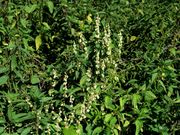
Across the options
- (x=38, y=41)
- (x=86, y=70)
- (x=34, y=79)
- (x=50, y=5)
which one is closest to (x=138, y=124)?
(x=86, y=70)

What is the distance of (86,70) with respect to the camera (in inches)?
140

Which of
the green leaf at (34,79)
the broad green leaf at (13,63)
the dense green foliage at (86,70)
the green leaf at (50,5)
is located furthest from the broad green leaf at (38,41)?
the broad green leaf at (13,63)

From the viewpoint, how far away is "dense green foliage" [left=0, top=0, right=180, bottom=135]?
322cm

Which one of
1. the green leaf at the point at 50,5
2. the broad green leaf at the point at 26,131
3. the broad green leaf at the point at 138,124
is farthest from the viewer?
the green leaf at the point at 50,5

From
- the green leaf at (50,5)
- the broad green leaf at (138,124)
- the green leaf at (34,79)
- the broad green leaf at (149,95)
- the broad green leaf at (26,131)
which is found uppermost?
the green leaf at (50,5)

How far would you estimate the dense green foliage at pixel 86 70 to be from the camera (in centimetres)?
322

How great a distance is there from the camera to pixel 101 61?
361cm

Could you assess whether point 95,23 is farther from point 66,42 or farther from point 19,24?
point 19,24

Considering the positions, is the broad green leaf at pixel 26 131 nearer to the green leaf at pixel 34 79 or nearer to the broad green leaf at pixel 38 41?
the green leaf at pixel 34 79

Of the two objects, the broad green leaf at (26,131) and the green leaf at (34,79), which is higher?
the green leaf at (34,79)

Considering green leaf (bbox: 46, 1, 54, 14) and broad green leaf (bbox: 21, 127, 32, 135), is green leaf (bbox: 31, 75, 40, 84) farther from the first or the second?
green leaf (bbox: 46, 1, 54, 14)

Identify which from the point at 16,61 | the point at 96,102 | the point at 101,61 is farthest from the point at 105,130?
the point at 16,61

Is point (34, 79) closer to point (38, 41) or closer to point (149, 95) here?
point (38, 41)

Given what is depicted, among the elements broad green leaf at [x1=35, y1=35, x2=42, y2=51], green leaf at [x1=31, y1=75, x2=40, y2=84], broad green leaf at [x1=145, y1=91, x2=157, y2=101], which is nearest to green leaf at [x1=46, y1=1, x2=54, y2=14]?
broad green leaf at [x1=35, y1=35, x2=42, y2=51]
